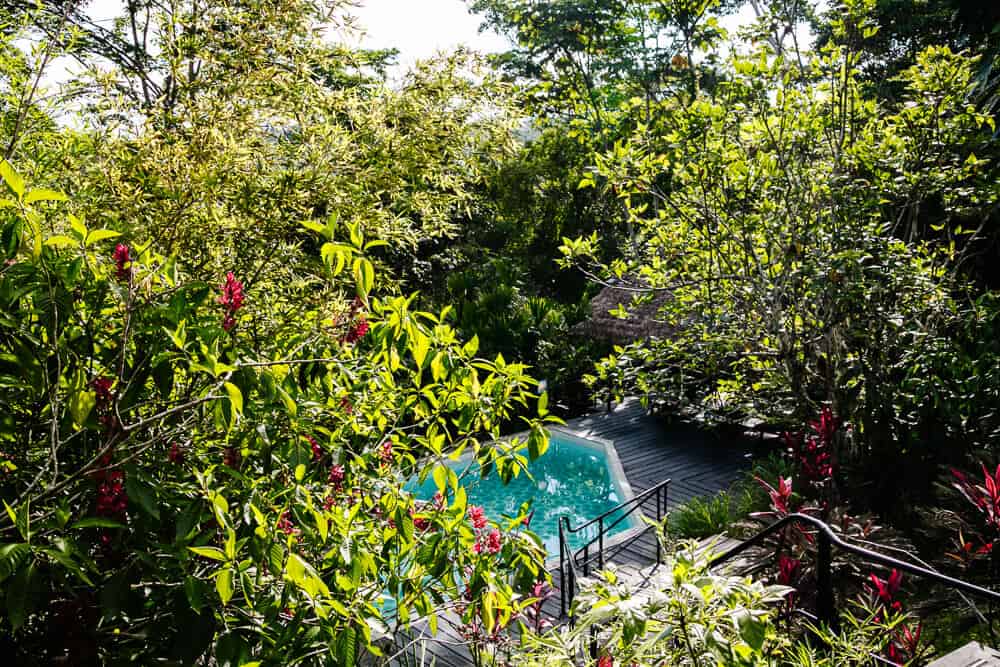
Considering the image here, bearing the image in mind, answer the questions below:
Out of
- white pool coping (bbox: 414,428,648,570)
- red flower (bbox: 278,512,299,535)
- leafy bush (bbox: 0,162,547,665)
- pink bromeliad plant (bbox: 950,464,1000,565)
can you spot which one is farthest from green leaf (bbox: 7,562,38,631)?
white pool coping (bbox: 414,428,648,570)

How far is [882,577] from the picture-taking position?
4.16m

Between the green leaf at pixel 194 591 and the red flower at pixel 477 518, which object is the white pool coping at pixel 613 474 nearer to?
the red flower at pixel 477 518

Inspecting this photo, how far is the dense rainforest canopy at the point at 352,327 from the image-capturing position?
1.66 m

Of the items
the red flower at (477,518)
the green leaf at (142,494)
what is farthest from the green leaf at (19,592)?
the red flower at (477,518)

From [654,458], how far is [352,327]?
8.78 meters

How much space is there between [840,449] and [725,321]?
5.11ft

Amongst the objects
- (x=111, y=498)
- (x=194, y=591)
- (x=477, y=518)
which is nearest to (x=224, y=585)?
(x=194, y=591)

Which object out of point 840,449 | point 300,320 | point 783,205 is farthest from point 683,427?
point 300,320

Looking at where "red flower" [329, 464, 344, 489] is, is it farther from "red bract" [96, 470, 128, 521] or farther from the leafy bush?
"red bract" [96, 470, 128, 521]

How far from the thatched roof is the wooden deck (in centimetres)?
145

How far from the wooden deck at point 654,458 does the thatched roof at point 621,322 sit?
1454 millimetres

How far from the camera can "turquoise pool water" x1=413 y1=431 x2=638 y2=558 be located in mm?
9484

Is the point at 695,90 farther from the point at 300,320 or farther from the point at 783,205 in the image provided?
the point at 300,320

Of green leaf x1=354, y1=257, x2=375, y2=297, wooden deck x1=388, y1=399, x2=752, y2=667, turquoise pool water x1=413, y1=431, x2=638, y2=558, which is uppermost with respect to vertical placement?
green leaf x1=354, y1=257, x2=375, y2=297
